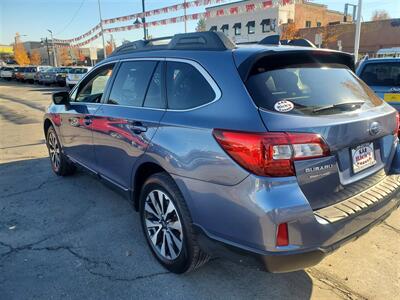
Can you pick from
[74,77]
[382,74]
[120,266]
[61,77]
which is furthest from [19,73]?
[120,266]

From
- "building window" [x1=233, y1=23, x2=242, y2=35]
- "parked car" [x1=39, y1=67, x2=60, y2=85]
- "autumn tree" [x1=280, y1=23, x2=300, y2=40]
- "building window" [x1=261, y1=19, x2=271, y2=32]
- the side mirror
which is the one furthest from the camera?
"building window" [x1=233, y1=23, x2=242, y2=35]

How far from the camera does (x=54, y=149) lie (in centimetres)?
561

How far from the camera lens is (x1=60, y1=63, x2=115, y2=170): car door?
412 centimetres

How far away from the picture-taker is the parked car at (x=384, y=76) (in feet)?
18.9

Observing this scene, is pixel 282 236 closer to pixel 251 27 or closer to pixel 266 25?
pixel 266 25

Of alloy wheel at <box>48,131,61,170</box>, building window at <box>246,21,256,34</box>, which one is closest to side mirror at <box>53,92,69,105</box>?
alloy wheel at <box>48,131,61,170</box>

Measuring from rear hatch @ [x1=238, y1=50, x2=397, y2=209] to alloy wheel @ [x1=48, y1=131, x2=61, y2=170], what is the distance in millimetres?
3917

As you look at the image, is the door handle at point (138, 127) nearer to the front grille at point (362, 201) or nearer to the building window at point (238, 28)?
the front grille at point (362, 201)

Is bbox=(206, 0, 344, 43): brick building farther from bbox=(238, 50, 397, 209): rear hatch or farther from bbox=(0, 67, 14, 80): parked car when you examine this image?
bbox=(238, 50, 397, 209): rear hatch

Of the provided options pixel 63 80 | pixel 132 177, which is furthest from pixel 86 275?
pixel 63 80

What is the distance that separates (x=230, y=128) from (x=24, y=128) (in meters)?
9.23

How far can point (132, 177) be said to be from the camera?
334cm

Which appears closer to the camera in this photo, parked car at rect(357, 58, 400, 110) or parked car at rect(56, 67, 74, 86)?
parked car at rect(357, 58, 400, 110)

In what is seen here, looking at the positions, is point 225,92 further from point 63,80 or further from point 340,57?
point 63,80
